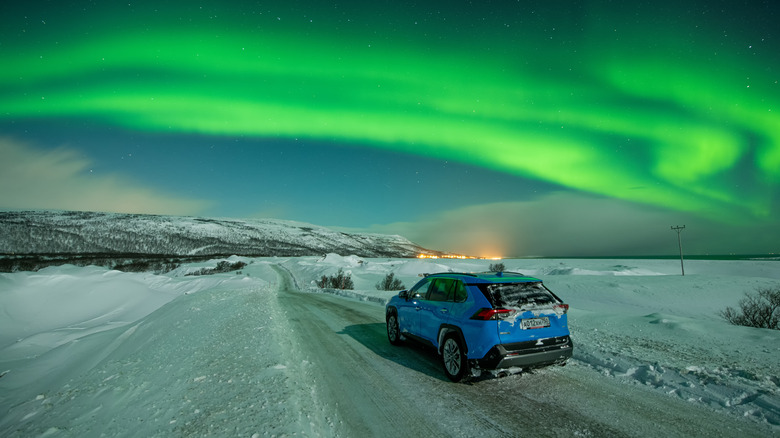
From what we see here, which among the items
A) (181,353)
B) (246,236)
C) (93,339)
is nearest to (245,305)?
(93,339)

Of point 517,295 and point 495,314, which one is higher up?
point 517,295

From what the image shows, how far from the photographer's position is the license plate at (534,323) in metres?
5.29

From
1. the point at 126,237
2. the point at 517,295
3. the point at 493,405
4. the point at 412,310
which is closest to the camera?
the point at 493,405

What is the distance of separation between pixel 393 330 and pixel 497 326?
3614mm

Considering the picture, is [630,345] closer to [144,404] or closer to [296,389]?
[296,389]

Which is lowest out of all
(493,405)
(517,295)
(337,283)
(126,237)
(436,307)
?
(337,283)

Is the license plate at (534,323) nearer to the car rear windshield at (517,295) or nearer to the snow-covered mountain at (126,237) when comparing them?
the car rear windshield at (517,295)

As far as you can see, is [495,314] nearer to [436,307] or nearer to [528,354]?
[528,354]

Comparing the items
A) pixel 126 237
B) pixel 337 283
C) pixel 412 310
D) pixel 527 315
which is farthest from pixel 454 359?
pixel 126 237

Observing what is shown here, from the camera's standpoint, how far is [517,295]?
5.57m

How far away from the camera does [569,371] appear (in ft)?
20.2

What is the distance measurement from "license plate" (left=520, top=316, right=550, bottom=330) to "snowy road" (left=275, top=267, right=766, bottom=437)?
961 mm

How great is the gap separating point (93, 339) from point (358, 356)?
11.4 meters

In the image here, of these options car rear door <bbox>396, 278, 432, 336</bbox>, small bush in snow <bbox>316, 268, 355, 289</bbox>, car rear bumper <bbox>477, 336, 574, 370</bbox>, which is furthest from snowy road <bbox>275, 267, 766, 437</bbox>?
small bush in snow <bbox>316, 268, 355, 289</bbox>
